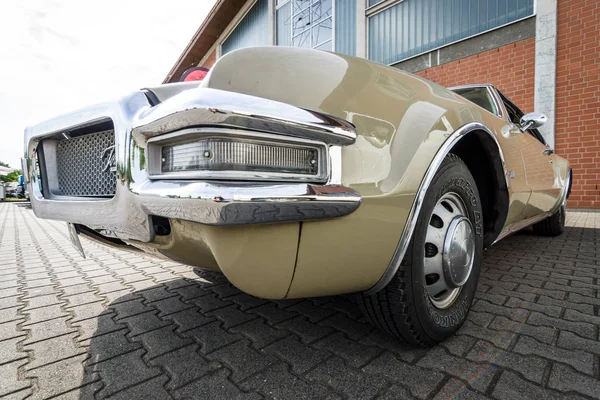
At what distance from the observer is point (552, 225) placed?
410cm

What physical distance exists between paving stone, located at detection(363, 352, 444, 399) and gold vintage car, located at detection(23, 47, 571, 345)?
0.38 ft

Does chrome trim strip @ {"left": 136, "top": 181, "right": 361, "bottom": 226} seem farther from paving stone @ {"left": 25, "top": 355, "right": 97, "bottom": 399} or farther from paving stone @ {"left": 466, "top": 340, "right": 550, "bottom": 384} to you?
paving stone @ {"left": 466, "top": 340, "right": 550, "bottom": 384}

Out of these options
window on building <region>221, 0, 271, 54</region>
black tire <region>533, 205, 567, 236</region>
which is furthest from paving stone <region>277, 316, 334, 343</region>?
window on building <region>221, 0, 271, 54</region>

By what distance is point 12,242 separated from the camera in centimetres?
458

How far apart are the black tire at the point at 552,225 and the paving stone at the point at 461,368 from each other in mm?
3654

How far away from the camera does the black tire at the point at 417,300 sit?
1.23 metres

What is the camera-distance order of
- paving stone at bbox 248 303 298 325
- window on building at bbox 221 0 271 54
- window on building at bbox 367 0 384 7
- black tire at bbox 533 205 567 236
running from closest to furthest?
1. paving stone at bbox 248 303 298 325
2. black tire at bbox 533 205 567 236
3. window on building at bbox 367 0 384 7
4. window on building at bbox 221 0 271 54

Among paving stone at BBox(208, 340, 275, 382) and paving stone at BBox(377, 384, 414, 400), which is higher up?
paving stone at BBox(377, 384, 414, 400)

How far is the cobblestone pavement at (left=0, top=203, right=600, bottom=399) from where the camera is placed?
1126 millimetres

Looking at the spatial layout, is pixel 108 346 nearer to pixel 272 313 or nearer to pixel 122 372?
pixel 122 372

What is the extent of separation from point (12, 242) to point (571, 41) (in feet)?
31.3

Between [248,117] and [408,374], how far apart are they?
1037 mm

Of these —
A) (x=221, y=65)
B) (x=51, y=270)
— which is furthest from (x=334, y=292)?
(x=51, y=270)

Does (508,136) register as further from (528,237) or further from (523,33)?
(523,33)
